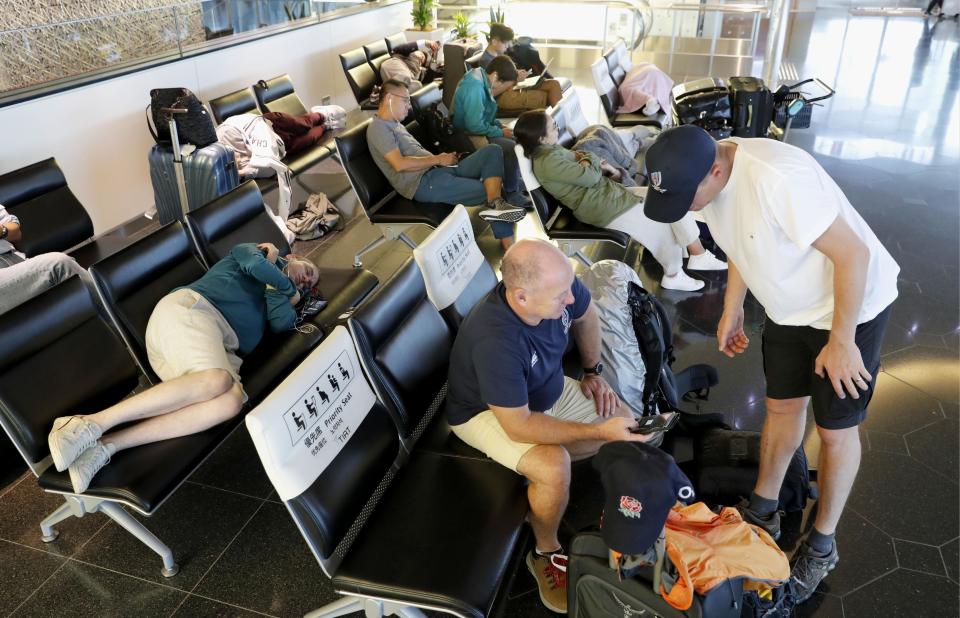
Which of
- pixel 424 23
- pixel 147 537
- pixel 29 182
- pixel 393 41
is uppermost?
pixel 424 23

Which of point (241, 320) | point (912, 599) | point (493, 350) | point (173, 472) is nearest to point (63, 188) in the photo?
point (241, 320)

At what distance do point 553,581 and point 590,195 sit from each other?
7.64 feet

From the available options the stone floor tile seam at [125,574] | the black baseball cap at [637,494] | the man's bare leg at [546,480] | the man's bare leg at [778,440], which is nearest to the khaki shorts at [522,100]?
the man's bare leg at [778,440]

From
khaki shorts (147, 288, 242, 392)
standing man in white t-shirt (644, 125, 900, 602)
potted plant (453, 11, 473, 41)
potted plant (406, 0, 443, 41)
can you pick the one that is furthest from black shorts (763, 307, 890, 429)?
potted plant (406, 0, 443, 41)

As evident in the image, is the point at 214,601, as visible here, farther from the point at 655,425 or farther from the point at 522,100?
the point at 522,100

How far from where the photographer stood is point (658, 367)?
2738 millimetres

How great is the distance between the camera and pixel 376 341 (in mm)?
2150

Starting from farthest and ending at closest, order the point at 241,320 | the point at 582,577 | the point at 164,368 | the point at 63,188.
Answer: the point at 63,188 < the point at 241,320 < the point at 164,368 < the point at 582,577

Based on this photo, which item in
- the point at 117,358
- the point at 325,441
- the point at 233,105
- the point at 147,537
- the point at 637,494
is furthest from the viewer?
the point at 233,105

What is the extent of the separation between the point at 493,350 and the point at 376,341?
1.31 ft

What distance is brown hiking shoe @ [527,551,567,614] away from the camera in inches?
83.6

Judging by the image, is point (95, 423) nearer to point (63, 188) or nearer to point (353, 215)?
point (63, 188)

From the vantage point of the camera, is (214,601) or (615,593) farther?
(214,601)

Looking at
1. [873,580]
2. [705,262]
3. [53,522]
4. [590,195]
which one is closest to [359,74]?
[590,195]
